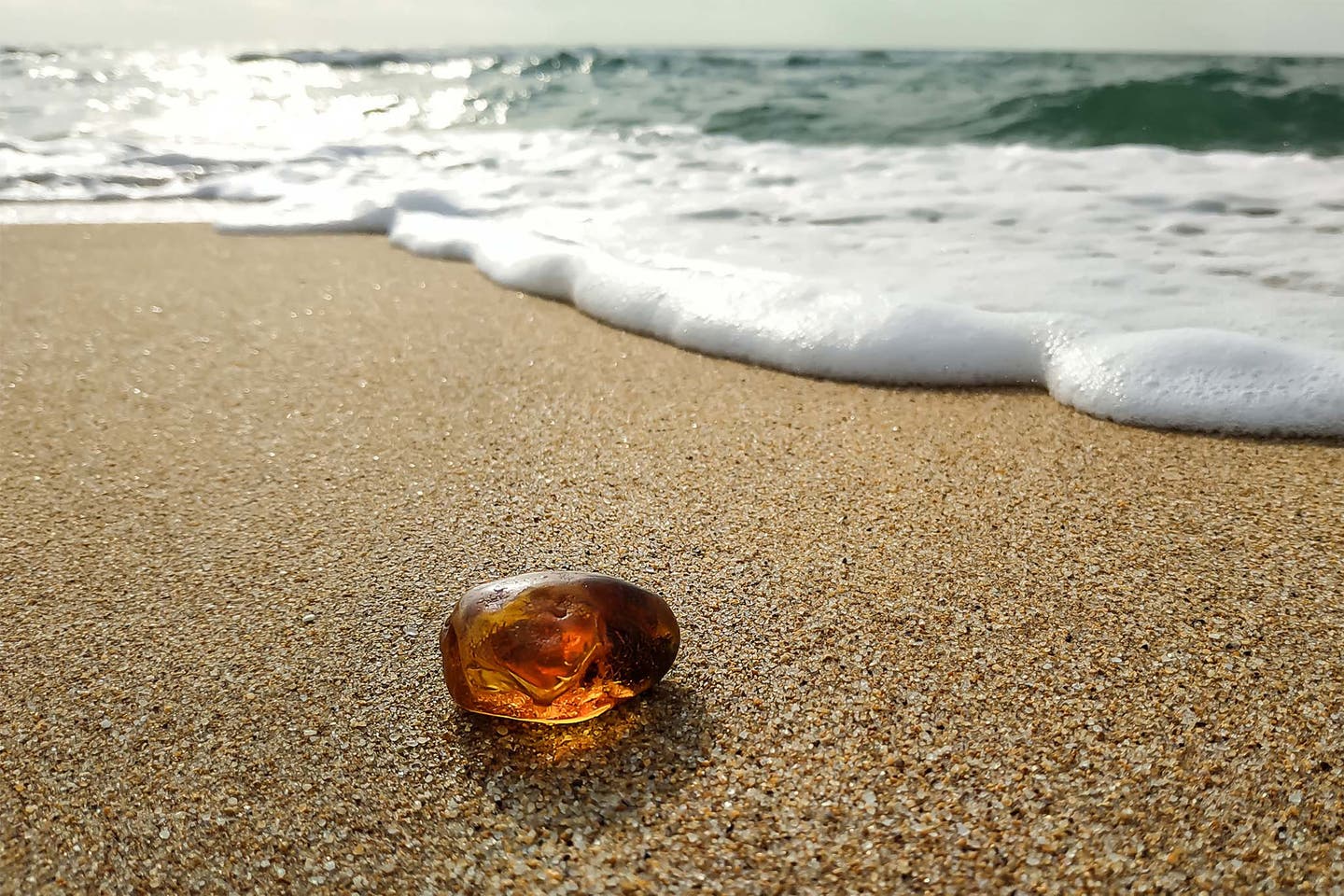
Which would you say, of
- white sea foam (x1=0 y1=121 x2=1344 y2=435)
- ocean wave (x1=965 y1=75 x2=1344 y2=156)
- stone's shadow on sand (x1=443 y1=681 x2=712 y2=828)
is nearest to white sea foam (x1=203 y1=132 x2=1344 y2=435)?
white sea foam (x1=0 y1=121 x2=1344 y2=435)

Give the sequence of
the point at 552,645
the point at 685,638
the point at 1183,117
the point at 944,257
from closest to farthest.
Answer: the point at 552,645 → the point at 685,638 → the point at 944,257 → the point at 1183,117

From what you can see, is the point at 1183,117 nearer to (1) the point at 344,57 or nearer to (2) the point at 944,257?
(2) the point at 944,257

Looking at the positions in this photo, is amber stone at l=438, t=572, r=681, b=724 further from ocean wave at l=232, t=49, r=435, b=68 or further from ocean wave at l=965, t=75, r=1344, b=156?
ocean wave at l=232, t=49, r=435, b=68

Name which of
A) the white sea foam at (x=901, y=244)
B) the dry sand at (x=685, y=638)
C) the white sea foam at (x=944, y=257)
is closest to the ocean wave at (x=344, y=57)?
the white sea foam at (x=901, y=244)

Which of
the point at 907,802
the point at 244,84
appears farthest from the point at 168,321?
the point at 244,84

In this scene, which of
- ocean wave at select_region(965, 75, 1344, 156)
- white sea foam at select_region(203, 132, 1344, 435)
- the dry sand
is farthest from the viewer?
ocean wave at select_region(965, 75, 1344, 156)

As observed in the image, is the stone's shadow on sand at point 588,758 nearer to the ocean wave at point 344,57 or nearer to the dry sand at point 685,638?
the dry sand at point 685,638

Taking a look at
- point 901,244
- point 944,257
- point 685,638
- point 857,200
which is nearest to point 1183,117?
point 857,200
